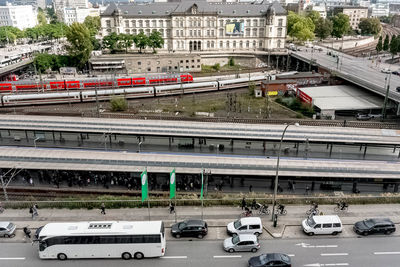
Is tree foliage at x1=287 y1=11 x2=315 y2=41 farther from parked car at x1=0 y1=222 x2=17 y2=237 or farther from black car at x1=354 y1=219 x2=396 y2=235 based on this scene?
parked car at x1=0 y1=222 x2=17 y2=237

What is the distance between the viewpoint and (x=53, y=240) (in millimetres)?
26031

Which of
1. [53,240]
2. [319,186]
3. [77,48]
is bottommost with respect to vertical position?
[319,186]

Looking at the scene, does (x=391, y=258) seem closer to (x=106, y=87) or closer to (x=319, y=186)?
(x=319, y=186)

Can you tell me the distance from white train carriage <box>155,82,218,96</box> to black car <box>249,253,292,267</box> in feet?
200

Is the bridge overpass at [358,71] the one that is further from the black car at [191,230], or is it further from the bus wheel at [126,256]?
the bus wheel at [126,256]

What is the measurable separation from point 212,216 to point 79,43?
91.6m

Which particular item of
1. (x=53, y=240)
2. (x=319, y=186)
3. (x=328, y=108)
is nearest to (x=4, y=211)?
(x=53, y=240)

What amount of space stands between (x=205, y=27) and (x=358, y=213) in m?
103

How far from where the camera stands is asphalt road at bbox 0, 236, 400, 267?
26.2 m

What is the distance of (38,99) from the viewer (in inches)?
2980

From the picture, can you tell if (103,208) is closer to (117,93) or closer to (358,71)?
(117,93)

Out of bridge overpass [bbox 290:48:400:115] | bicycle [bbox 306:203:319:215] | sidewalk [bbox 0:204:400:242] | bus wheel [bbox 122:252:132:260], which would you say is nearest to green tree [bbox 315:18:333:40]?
bridge overpass [bbox 290:48:400:115]

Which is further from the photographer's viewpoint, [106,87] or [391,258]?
[106,87]

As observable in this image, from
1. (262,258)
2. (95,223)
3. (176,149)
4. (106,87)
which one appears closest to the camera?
(262,258)
